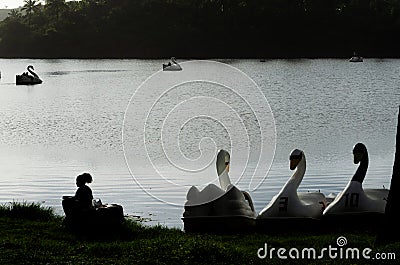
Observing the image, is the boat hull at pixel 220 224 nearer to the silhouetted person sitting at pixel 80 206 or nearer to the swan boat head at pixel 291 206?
the swan boat head at pixel 291 206

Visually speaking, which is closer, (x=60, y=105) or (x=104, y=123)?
(x=104, y=123)

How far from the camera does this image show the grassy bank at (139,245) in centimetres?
950

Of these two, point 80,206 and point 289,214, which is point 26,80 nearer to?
point 289,214

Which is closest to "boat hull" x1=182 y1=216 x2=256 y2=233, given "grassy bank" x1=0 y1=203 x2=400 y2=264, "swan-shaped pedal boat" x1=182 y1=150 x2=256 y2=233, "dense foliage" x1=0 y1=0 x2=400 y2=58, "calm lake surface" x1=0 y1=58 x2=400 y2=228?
"swan-shaped pedal boat" x1=182 y1=150 x2=256 y2=233

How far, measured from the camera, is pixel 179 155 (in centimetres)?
2375

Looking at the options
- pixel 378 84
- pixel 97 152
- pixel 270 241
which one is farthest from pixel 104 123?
pixel 378 84

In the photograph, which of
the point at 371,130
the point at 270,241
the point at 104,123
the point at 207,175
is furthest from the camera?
the point at 104,123

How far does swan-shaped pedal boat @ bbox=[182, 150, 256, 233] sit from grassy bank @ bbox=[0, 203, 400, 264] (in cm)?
42

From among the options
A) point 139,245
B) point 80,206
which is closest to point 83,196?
point 80,206

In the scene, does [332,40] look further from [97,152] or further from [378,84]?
[97,152]

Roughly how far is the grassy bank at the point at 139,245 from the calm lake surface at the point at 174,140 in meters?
2.19

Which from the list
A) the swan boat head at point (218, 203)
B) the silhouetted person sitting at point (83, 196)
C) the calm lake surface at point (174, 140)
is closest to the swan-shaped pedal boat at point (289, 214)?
the swan boat head at point (218, 203)

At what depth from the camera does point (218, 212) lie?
12664 millimetres

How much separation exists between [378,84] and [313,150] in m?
37.1
